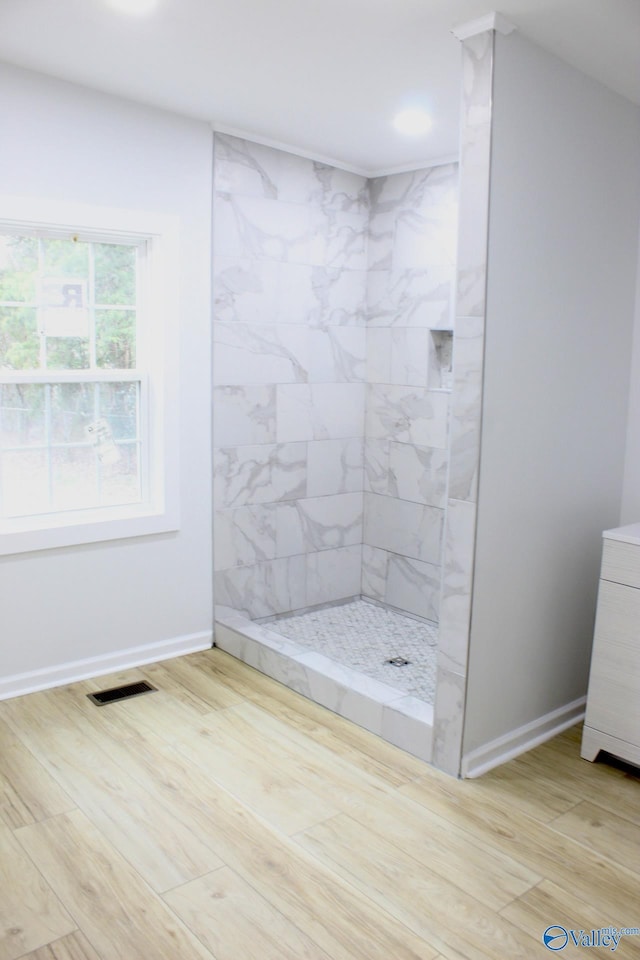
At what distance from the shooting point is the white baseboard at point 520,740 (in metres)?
2.83

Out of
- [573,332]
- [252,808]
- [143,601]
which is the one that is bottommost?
[252,808]

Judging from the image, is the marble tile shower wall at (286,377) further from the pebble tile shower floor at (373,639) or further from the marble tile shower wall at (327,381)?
the pebble tile shower floor at (373,639)

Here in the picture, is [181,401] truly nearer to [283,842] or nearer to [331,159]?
[331,159]

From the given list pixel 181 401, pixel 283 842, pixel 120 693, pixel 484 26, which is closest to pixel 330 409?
pixel 181 401

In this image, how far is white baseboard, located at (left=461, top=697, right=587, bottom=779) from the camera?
2834 mm

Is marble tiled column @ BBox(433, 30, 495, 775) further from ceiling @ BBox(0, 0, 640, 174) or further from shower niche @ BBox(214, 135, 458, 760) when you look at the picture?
shower niche @ BBox(214, 135, 458, 760)

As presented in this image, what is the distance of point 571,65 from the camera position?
2.81 meters

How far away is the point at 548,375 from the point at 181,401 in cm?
167

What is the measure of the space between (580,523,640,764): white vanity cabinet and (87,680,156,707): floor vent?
70.9 inches

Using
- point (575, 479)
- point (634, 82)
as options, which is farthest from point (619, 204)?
point (575, 479)

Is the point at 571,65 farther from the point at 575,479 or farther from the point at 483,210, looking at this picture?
the point at 575,479

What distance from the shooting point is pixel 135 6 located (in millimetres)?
2436

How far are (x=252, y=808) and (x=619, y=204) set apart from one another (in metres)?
2.60

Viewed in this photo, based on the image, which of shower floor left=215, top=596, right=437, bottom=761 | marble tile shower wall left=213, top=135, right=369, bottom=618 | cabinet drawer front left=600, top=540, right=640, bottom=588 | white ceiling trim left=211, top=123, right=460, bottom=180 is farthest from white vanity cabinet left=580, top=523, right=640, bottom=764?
white ceiling trim left=211, top=123, right=460, bottom=180
